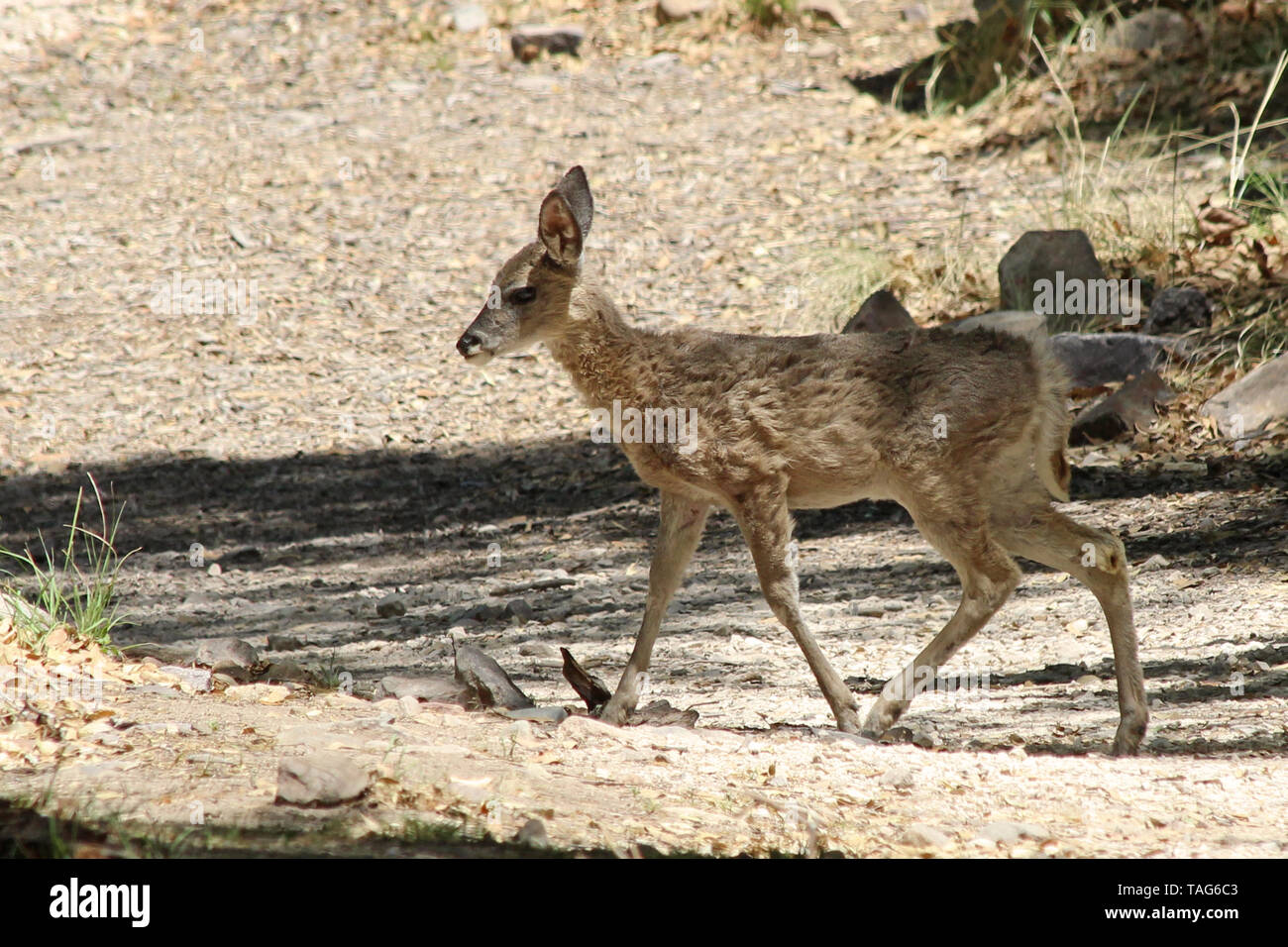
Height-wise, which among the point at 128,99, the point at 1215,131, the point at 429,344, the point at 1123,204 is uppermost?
the point at 128,99

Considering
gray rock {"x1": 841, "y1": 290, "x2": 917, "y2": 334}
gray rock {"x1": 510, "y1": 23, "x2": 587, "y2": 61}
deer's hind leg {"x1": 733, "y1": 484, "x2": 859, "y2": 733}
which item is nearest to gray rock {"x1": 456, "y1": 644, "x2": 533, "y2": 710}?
deer's hind leg {"x1": 733, "y1": 484, "x2": 859, "y2": 733}

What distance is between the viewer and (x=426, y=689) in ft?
19.9

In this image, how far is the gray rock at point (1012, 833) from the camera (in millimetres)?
4395

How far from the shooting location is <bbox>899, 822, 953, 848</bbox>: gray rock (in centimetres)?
434

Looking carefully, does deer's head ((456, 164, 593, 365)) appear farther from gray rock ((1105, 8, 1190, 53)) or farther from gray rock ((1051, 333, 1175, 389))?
gray rock ((1105, 8, 1190, 53))

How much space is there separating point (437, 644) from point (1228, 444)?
216 inches

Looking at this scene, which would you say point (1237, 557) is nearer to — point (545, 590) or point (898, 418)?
point (898, 418)

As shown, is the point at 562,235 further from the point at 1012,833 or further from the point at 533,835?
the point at 1012,833

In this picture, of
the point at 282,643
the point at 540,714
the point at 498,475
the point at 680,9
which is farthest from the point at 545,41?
the point at 540,714

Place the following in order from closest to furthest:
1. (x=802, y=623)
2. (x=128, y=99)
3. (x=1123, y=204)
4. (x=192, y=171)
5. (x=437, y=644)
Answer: (x=802, y=623), (x=437, y=644), (x=1123, y=204), (x=192, y=171), (x=128, y=99)

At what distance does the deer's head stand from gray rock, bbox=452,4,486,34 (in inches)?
486

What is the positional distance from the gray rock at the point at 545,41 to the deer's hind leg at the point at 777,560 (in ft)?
41.8

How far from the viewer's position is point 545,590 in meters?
8.72

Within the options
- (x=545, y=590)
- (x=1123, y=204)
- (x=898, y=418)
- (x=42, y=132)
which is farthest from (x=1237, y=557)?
(x=42, y=132)
